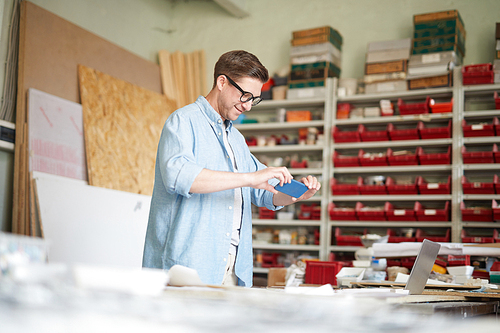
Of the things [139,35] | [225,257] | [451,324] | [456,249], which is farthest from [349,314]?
[139,35]

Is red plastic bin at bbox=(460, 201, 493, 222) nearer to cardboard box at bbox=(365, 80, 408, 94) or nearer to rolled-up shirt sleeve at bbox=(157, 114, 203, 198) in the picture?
cardboard box at bbox=(365, 80, 408, 94)

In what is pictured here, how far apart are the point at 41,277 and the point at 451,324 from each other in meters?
0.58

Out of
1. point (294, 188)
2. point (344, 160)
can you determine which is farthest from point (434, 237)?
point (294, 188)

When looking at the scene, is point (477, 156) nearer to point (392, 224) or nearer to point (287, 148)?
point (392, 224)

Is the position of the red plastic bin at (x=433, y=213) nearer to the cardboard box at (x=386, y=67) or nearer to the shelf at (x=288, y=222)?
the shelf at (x=288, y=222)

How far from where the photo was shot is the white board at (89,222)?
3709 mm

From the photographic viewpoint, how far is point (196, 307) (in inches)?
26.4

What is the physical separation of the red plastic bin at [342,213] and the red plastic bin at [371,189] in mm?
201

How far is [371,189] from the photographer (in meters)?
4.52

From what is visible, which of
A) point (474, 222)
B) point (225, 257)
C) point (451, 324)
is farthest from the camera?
point (474, 222)

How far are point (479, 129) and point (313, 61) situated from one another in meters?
1.70

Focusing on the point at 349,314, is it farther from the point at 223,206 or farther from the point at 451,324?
the point at 223,206

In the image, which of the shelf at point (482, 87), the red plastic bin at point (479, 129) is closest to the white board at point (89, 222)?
the red plastic bin at point (479, 129)

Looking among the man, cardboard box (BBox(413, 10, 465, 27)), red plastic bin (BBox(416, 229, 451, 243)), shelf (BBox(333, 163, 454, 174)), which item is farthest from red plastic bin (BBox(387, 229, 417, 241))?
the man
